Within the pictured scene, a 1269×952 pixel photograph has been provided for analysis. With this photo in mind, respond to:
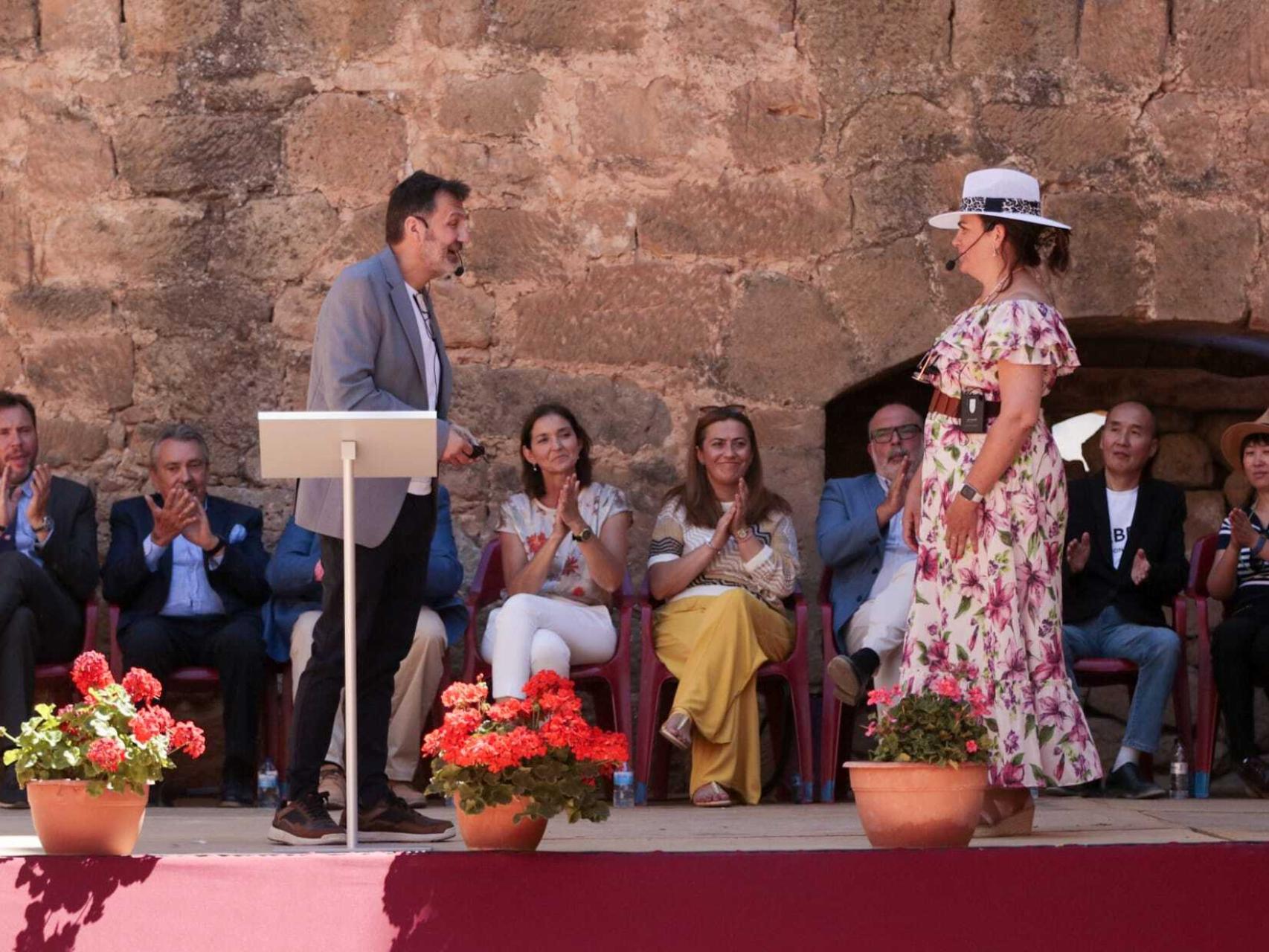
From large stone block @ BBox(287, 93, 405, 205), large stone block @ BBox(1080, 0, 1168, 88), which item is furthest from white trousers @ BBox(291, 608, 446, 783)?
large stone block @ BBox(1080, 0, 1168, 88)

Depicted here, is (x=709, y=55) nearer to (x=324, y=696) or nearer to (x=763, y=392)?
(x=763, y=392)

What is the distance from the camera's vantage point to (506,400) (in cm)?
622

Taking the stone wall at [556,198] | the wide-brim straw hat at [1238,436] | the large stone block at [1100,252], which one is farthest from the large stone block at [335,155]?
the wide-brim straw hat at [1238,436]

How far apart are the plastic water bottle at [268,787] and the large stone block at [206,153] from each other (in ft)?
6.19

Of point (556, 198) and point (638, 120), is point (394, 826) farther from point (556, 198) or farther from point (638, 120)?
point (638, 120)

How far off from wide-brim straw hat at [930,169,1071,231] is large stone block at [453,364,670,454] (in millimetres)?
1970

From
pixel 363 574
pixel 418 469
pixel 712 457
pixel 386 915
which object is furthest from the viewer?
pixel 712 457

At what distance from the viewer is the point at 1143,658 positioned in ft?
18.6

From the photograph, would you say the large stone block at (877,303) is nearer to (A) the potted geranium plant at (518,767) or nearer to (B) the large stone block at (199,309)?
(B) the large stone block at (199,309)

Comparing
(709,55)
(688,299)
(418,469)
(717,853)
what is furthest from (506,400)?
(717,853)

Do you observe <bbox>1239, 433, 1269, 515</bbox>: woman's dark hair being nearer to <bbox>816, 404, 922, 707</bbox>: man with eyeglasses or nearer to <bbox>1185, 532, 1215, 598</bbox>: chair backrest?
<bbox>1185, 532, 1215, 598</bbox>: chair backrest

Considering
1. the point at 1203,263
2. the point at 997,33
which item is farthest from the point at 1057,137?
the point at 1203,263

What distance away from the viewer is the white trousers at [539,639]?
5.38 meters

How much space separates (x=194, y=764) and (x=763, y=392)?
2.17 metres
